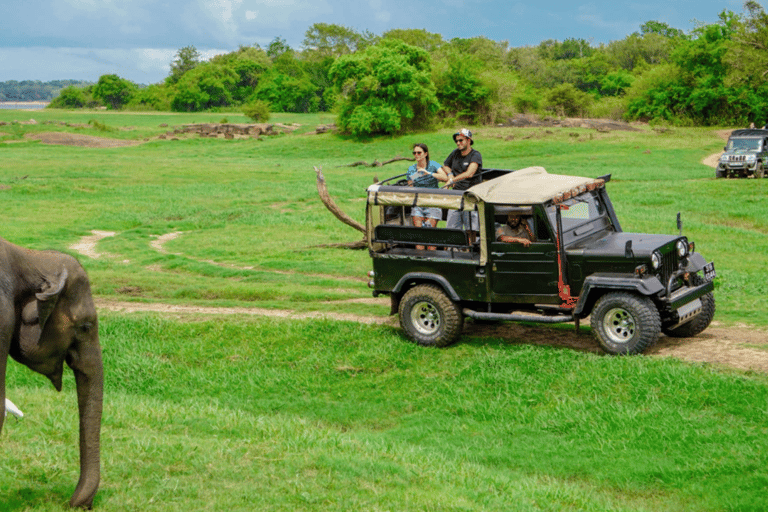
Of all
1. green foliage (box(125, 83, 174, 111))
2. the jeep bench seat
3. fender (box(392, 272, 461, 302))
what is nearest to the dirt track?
fender (box(392, 272, 461, 302))

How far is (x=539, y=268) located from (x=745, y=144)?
29.1m

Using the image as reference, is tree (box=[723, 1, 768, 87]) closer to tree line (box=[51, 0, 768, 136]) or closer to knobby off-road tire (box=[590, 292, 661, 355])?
tree line (box=[51, 0, 768, 136])

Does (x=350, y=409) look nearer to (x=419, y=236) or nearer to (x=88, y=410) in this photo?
(x=419, y=236)

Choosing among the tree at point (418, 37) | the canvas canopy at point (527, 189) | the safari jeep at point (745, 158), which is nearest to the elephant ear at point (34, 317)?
the canvas canopy at point (527, 189)

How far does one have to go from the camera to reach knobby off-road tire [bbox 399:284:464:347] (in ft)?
41.1

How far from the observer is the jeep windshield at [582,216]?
12.1m

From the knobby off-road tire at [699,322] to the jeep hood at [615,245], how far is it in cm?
95

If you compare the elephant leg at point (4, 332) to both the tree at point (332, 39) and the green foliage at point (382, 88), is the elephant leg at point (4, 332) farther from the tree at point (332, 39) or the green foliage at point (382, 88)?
the tree at point (332, 39)

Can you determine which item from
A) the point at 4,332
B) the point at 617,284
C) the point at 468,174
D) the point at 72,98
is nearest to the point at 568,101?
the point at 468,174

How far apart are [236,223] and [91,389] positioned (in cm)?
2262

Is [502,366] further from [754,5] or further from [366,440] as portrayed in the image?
[754,5]

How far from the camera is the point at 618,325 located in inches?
456

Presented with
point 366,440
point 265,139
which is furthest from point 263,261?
point 265,139

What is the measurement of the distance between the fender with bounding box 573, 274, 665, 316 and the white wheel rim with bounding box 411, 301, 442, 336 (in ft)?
7.05
